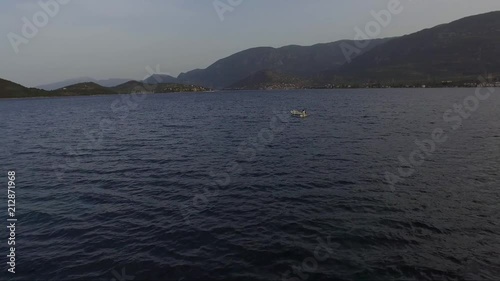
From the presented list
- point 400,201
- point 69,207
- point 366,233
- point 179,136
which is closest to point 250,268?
point 366,233

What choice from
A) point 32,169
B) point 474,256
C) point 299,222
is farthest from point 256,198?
point 32,169

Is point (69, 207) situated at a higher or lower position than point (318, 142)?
lower

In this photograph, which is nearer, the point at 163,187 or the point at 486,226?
the point at 486,226

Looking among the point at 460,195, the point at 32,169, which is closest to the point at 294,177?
the point at 460,195

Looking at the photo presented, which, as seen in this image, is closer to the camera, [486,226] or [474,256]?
[474,256]

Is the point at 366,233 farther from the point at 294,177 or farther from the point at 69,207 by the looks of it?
the point at 69,207

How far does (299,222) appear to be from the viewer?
2561 centimetres

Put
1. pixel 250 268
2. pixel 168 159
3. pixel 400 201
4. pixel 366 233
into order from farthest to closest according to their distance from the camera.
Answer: pixel 168 159 < pixel 400 201 < pixel 366 233 < pixel 250 268

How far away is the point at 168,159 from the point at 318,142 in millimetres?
27645

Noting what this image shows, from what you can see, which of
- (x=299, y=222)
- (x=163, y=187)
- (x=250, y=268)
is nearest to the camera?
(x=250, y=268)

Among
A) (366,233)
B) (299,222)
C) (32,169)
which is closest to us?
(366,233)

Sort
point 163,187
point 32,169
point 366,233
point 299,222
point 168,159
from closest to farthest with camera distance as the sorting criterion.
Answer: point 366,233
point 299,222
point 163,187
point 32,169
point 168,159

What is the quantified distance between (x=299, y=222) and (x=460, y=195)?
57.8 ft

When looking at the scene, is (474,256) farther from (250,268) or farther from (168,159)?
(168,159)
